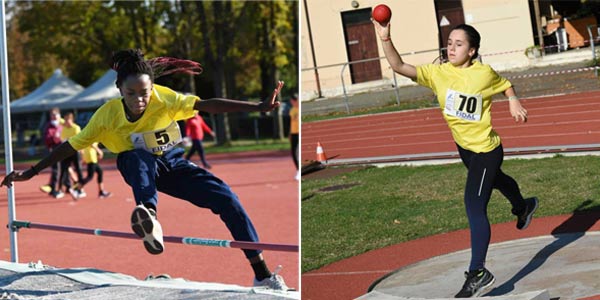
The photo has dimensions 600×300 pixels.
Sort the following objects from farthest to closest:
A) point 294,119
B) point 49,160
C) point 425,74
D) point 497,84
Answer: point 294,119 < point 49,160 < point 425,74 < point 497,84

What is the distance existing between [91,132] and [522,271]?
2.61 m

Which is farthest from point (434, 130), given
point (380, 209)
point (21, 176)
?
point (21, 176)

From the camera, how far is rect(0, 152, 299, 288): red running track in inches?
311

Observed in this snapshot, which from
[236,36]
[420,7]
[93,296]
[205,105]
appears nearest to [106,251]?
[93,296]

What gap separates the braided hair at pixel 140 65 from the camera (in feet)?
17.0

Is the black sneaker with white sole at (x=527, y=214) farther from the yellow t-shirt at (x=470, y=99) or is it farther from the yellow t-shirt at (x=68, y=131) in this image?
the yellow t-shirt at (x=68, y=131)

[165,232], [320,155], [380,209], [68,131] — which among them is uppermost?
[68,131]

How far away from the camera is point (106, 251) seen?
8.84 metres

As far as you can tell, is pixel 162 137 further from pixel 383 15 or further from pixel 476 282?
pixel 476 282

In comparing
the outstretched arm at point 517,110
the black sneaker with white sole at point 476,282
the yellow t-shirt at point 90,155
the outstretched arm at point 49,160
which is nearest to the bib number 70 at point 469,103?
the outstretched arm at point 517,110

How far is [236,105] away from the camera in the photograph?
4949 mm

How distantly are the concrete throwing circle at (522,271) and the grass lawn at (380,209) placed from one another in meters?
0.26

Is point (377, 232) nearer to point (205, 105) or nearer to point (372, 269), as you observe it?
point (372, 269)

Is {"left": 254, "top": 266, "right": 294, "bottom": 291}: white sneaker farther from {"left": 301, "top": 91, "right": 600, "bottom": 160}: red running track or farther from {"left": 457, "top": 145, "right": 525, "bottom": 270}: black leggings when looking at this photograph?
{"left": 457, "top": 145, "right": 525, "bottom": 270}: black leggings
